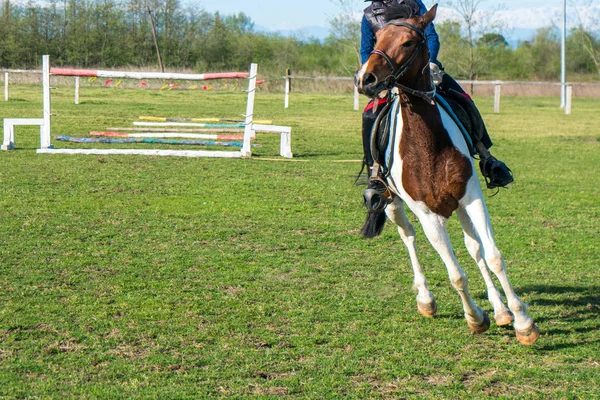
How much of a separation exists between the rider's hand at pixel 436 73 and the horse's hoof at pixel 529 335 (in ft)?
6.76

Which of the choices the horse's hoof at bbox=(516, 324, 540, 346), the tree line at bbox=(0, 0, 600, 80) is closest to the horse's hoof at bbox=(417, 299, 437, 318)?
the horse's hoof at bbox=(516, 324, 540, 346)

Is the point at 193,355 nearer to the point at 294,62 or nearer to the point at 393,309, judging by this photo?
the point at 393,309

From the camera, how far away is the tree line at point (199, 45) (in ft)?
184

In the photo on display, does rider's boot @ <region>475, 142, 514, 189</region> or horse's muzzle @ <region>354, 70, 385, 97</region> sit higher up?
horse's muzzle @ <region>354, 70, 385, 97</region>

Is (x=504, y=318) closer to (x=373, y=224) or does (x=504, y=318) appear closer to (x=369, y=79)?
(x=373, y=224)

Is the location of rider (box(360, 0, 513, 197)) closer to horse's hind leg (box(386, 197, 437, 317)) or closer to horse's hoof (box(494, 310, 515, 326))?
horse's hind leg (box(386, 197, 437, 317))

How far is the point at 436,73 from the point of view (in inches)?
233

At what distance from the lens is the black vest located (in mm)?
5848

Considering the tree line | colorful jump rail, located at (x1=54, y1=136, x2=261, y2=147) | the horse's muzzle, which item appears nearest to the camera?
the horse's muzzle

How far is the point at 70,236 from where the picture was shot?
9.11m

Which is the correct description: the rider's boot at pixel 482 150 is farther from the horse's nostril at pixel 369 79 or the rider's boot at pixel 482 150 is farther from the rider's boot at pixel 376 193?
the horse's nostril at pixel 369 79

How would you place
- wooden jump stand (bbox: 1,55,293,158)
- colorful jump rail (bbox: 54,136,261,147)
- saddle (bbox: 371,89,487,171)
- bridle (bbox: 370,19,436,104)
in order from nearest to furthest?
bridle (bbox: 370,19,436,104) < saddle (bbox: 371,89,487,171) < wooden jump stand (bbox: 1,55,293,158) < colorful jump rail (bbox: 54,136,261,147)

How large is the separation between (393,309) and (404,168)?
1.47m

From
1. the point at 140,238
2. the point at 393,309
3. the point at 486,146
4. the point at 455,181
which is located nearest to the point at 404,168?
the point at 455,181
